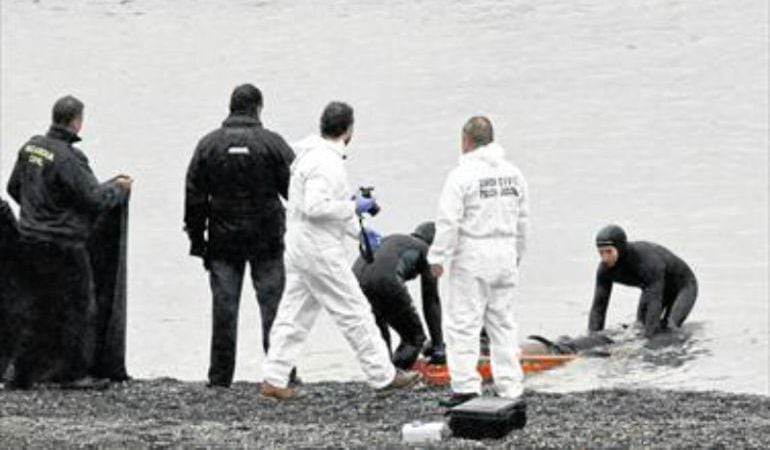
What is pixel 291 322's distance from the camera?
41.8 feet

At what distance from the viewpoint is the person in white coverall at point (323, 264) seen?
12375mm

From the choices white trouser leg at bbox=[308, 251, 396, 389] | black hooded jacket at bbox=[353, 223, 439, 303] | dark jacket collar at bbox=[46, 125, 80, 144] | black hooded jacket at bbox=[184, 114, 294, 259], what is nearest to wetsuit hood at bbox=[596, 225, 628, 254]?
black hooded jacket at bbox=[353, 223, 439, 303]

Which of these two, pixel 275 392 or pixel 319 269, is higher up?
pixel 319 269

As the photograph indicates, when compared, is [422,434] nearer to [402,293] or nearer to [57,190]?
[57,190]

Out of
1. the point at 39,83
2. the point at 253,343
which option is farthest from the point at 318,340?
the point at 39,83

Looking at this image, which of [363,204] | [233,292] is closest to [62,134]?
[233,292]

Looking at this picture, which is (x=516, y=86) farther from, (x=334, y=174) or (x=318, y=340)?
(x=334, y=174)

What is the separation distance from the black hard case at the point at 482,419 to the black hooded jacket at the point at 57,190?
357 centimetres

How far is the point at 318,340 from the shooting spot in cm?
2094

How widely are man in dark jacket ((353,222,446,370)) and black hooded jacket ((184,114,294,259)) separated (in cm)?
200

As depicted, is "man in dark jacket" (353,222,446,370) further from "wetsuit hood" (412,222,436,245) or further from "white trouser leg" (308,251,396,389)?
"white trouser leg" (308,251,396,389)

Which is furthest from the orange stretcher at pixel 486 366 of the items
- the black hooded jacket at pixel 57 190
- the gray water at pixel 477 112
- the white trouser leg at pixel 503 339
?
the black hooded jacket at pixel 57 190

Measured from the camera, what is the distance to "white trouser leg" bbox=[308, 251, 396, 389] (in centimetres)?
1258

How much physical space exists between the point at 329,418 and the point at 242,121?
2.14 metres
